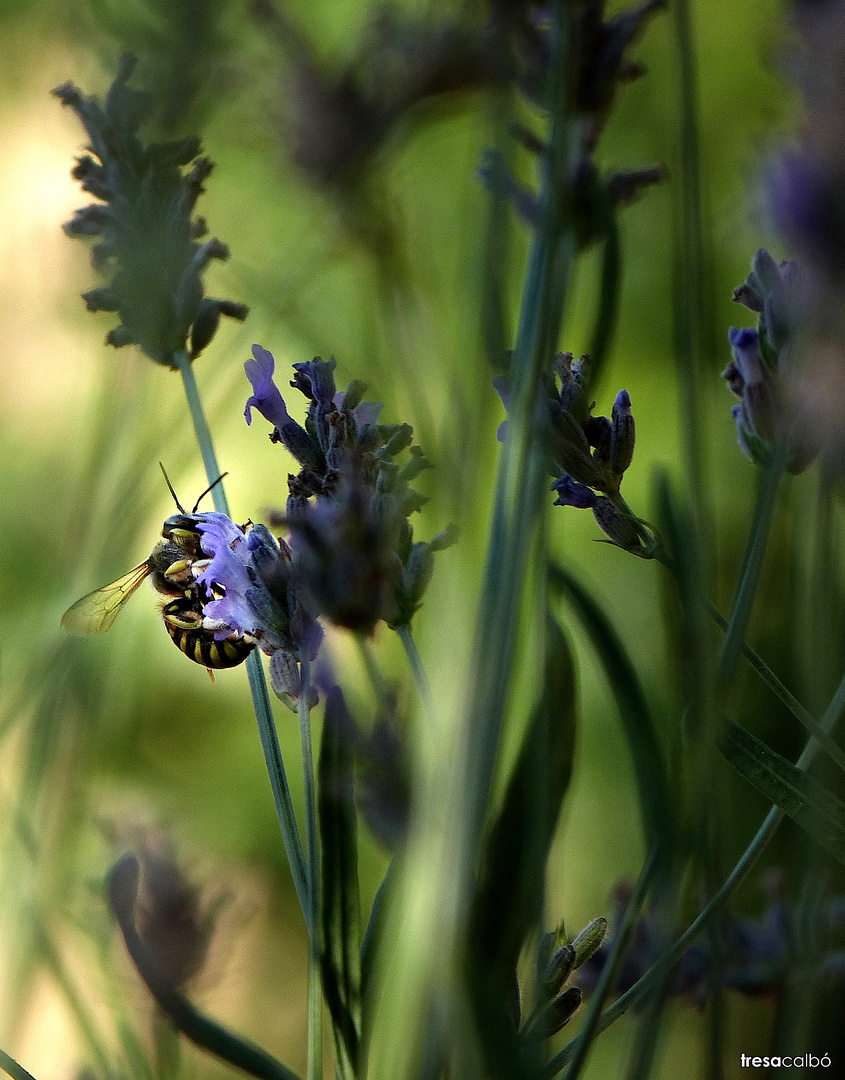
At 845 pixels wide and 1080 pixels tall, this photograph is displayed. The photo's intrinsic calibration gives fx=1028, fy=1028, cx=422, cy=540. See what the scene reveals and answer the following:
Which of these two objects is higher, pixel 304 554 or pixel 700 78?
pixel 700 78

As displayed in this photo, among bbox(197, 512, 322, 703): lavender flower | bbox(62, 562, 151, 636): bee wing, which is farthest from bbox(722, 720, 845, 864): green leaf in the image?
bbox(62, 562, 151, 636): bee wing

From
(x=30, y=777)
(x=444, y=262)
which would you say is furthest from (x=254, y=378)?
(x=444, y=262)

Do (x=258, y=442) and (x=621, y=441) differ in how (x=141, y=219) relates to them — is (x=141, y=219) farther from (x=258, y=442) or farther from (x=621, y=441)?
(x=258, y=442)

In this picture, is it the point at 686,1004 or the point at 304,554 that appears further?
the point at 686,1004

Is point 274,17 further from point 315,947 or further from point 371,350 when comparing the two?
point 315,947

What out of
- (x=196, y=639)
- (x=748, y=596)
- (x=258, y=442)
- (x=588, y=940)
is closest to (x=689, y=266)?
(x=748, y=596)

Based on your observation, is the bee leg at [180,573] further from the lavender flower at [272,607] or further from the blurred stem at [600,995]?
the blurred stem at [600,995]
